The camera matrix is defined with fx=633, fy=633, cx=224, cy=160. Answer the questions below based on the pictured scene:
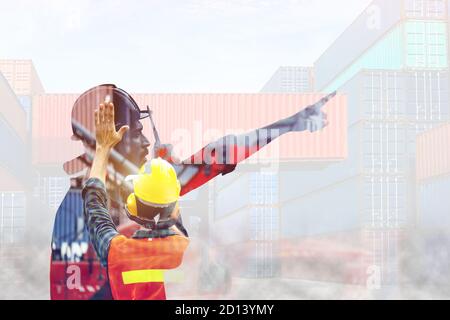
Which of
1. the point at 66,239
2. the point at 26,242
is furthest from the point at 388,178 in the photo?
the point at 66,239

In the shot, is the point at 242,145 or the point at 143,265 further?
the point at 242,145

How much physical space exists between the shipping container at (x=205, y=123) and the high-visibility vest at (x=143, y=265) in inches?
805

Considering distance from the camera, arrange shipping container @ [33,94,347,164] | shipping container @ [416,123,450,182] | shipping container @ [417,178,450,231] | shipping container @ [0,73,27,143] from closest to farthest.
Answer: shipping container @ [33,94,347,164], shipping container @ [0,73,27,143], shipping container @ [417,178,450,231], shipping container @ [416,123,450,182]

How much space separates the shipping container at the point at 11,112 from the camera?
27.4 m

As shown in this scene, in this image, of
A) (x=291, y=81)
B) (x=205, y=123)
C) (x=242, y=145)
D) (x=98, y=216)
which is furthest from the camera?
(x=291, y=81)

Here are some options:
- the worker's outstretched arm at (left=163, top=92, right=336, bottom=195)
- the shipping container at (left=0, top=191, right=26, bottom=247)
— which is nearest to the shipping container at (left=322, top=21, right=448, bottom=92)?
the shipping container at (left=0, top=191, right=26, bottom=247)

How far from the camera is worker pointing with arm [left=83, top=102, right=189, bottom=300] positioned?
5723 mm

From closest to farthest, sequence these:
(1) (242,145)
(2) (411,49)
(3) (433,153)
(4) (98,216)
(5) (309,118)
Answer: (4) (98,216) < (5) (309,118) < (1) (242,145) < (3) (433,153) < (2) (411,49)

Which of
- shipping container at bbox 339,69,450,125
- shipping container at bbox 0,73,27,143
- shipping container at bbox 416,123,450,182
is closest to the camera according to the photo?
shipping container at bbox 0,73,27,143

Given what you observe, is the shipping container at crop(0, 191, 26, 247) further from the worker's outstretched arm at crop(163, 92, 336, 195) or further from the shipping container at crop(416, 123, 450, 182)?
the worker's outstretched arm at crop(163, 92, 336, 195)

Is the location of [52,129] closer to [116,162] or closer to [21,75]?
[21,75]

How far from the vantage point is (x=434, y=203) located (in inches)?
1325

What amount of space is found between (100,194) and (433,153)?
31.5 metres

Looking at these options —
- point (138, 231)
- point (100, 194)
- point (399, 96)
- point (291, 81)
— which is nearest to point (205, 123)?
point (399, 96)
